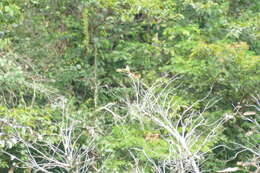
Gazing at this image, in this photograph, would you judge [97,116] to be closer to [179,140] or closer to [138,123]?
[138,123]

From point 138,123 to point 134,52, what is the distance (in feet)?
4.01

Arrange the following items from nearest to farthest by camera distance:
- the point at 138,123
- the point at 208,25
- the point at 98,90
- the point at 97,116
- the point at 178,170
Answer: the point at 178,170
the point at 138,123
the point at 97,116
the point at 98,90
the point at 208,25

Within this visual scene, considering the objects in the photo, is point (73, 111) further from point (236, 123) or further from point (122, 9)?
point (236, 123)

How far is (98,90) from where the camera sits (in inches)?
212

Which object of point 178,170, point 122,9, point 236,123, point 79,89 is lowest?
point 236,123

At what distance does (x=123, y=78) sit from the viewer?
5594 mm

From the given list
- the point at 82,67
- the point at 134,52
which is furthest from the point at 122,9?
the point at 82,67

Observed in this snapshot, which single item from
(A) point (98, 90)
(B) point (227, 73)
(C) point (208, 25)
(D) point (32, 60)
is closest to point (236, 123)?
(B) point (227, 73)

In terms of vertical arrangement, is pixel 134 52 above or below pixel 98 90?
above

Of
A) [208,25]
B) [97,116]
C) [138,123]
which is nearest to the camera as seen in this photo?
[138,123]

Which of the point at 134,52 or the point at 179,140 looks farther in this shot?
the point at 134,52

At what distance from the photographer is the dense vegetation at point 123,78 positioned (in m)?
4.39

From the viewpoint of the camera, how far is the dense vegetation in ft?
14.4

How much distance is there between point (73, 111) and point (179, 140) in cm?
179
